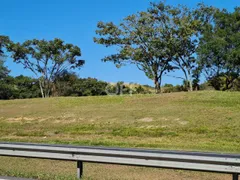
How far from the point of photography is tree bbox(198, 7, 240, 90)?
35.6 m

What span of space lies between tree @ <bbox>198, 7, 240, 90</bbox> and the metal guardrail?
94.9 ft

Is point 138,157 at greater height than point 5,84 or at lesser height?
lesser

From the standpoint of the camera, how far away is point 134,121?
21.8 meters

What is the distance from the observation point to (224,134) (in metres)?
17.7

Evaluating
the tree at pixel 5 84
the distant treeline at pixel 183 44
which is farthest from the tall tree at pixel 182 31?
the tree at pixel 5 84

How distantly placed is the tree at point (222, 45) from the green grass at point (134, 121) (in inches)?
393

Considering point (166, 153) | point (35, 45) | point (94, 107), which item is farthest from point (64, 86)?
point (166, 153)

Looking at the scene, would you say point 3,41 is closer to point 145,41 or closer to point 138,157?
point 145,41

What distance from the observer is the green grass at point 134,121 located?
1715 cm

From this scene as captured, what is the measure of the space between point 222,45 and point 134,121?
17188 mm

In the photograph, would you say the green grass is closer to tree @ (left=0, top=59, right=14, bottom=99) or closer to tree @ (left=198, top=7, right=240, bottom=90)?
tree @ (left=198, top=7, right=240, bottom=90)

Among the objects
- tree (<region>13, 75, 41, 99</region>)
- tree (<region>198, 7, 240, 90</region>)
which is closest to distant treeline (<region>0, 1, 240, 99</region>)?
tree (<region>198, 7, 240, 90</region>)

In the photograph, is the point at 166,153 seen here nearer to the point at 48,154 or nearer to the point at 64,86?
the point at 48,154

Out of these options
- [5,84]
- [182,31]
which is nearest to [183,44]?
[182,31]
